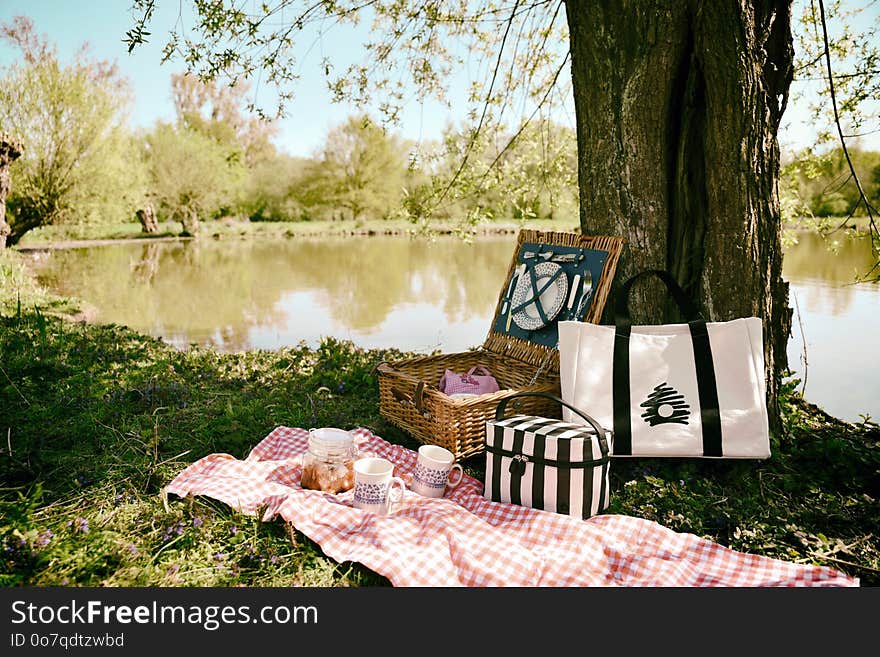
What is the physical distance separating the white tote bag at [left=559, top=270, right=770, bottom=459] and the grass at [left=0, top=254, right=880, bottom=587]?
0.18 metres

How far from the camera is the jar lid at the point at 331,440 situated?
2586 mm

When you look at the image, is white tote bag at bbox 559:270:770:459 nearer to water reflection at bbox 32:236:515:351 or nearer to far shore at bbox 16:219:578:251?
water reflection at bbox 32:236:515:351

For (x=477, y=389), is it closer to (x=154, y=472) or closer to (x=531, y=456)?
(x=531, y=456)

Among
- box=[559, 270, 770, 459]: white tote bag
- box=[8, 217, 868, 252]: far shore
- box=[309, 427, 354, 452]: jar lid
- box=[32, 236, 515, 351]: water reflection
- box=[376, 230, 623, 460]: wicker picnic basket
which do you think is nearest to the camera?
box=[309, 427, 354, 452]: jar lid

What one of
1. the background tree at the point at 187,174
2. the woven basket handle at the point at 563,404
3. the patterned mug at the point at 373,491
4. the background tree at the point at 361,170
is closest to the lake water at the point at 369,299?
the woven basket handle at the point at 563,404

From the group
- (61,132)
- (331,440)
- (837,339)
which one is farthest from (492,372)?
(61,132)

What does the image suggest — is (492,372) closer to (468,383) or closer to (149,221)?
(468,383)

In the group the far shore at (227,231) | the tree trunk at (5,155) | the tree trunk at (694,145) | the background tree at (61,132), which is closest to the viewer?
the tree trunk at (694,145)

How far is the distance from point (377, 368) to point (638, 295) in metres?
1.38

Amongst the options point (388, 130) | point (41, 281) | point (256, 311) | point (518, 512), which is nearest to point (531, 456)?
point (518, 512)

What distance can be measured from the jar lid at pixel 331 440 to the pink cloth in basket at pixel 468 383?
86 centimetres

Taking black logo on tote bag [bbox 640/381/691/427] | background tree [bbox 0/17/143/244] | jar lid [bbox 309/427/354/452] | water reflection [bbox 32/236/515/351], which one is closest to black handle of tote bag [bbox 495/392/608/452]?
black logo on tote bag [bbox 640/381/691/427]

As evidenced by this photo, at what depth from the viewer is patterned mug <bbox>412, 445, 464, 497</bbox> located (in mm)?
2623

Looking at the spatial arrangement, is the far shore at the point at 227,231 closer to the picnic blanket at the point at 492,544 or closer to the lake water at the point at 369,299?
the lake water at the point at 369,299
